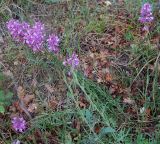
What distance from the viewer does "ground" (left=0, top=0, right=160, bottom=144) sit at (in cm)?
271

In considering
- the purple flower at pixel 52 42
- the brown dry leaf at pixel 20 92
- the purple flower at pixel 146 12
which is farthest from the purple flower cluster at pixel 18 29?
the purple flower at pixel 146 12

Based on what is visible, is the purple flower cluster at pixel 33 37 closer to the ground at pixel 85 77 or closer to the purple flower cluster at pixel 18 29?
the purple flower cluster at pixel 18 29

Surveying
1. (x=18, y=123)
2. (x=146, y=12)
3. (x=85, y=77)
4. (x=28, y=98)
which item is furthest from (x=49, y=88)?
(x=146, y=12)

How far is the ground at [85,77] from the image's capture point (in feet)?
8.87

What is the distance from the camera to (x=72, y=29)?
132 inches

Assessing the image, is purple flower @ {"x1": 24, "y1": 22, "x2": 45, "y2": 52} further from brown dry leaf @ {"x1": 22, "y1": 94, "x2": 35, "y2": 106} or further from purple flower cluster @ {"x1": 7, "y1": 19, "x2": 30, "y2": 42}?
brown dry leaf @ {"x1": 22, "y1": 94, "x2": 35, "y2": 106}

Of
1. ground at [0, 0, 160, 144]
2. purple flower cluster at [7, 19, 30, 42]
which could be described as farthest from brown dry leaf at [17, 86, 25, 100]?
purple flower cluster at [7, 19, 30, 42]

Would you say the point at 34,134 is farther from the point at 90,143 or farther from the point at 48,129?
the point at 90,143

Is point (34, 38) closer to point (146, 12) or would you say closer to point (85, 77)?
point (85, 77)

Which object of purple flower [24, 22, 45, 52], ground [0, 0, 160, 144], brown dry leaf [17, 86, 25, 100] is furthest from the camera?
brown dry leaf [17, 86, 25, 100]

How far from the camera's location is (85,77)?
2.92 m

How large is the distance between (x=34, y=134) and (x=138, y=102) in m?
0.73

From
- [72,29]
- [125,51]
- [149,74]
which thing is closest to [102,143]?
[149,74]

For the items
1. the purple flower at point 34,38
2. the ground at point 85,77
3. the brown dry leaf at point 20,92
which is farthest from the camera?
the brown dry leaf at point 20,92
